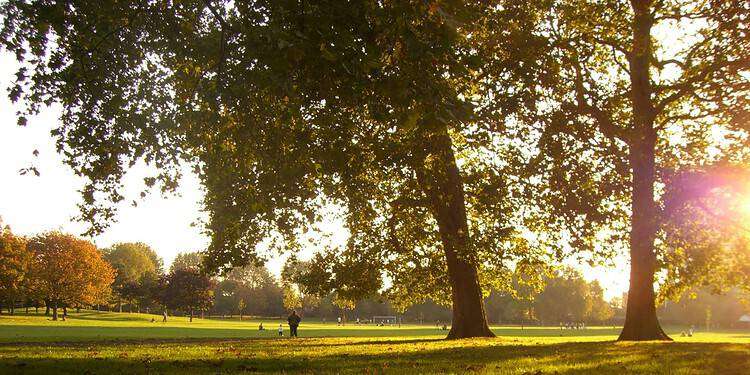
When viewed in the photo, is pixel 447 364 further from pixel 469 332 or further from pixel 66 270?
pixel 66 270

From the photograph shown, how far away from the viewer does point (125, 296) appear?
344ft

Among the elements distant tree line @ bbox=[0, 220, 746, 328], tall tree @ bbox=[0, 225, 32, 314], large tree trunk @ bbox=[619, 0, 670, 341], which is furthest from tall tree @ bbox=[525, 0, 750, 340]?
tall tree @ bbox=[0, 225, 32, 314]

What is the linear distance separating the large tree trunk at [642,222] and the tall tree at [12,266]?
7465 centimetres

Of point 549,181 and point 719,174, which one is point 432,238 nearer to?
point 549,181

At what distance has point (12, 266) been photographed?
234ft

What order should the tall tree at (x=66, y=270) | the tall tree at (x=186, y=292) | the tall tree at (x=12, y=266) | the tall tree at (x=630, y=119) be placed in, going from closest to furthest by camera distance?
the tall tree at (x=630, y=119) < the tall tree at (x=12, y=266) < the tall tree at (x=66, y=270) < the tall tree at (x=186, y=292)

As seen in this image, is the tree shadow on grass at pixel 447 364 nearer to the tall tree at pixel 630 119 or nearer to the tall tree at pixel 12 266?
the tall tree at pixel 630 119

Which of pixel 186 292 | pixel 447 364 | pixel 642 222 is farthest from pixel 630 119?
pixel 186 292

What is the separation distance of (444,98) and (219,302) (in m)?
129

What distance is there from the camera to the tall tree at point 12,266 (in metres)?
70.4

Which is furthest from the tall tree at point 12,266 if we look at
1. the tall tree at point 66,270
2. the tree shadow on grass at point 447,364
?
the tree shadow on grass at point 447,364

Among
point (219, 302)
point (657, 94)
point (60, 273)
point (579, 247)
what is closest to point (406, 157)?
point (579, 247)

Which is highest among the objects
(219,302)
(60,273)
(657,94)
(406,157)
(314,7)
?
(657,94)

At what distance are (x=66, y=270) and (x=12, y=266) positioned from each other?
289 inches
